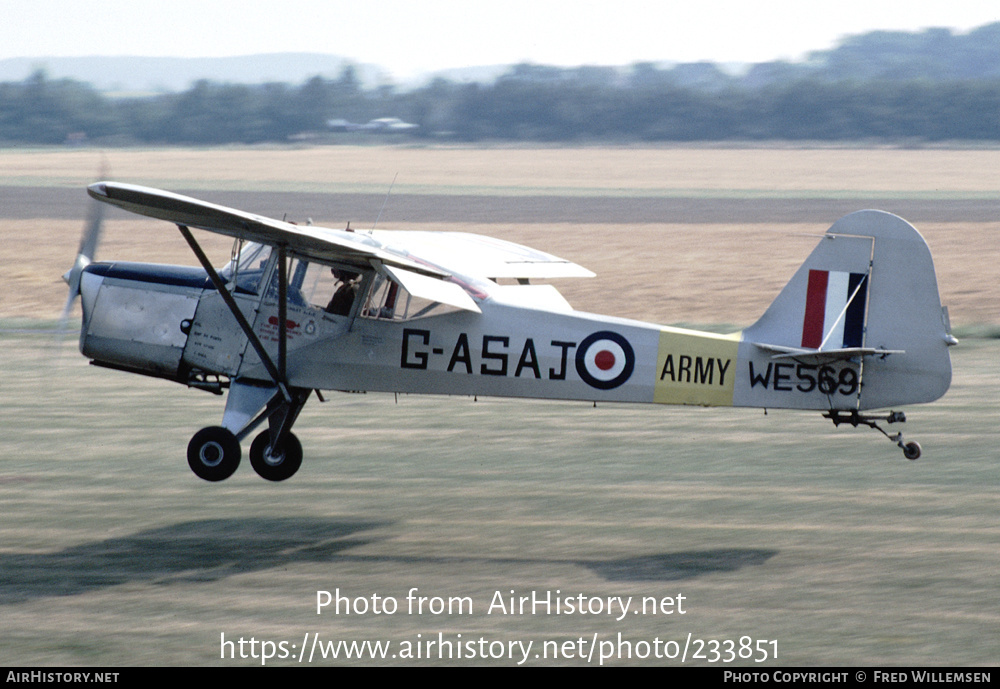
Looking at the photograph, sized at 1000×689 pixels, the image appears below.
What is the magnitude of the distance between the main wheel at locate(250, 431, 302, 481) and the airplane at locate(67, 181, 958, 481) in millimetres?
13

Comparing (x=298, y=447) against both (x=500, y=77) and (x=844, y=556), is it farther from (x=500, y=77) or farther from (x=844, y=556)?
(x=500, y=77)

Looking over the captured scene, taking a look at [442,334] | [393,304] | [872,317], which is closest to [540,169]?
[393,304]

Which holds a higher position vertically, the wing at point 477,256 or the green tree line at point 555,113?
the green tree line at point 555,113

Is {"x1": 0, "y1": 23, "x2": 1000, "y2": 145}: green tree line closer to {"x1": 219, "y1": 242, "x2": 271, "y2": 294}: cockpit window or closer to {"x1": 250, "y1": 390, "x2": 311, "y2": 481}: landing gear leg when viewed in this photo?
{"x1": 250, "y1": 390, "x2": 311, "y2": 481}: landing gear leg

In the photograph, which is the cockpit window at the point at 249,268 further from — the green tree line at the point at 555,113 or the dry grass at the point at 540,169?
the green tree line at the point at 555,113

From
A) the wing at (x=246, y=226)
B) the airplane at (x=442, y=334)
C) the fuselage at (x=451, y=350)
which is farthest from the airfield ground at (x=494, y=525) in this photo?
the wing at (x=246, y=226)

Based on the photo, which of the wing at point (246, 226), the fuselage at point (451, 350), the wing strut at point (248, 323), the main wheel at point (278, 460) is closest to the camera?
the wing at point (246, 226)

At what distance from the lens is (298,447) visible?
11047 mm

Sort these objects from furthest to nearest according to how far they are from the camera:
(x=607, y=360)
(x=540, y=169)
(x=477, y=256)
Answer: (x=540, y=169), (x=477, y=256), (x=607, y=360)

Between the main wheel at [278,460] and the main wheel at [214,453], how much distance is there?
34.0 inches

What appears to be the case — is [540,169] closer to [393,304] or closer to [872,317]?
[393,304]

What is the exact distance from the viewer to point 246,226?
9.26 meters

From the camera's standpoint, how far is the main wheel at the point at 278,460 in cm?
1097

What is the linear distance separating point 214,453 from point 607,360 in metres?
3.38
